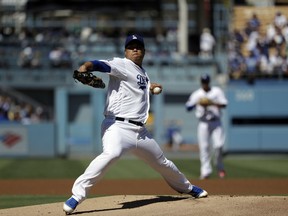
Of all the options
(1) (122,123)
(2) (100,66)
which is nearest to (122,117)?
(1) (122,123)

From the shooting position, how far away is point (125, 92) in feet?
24.6

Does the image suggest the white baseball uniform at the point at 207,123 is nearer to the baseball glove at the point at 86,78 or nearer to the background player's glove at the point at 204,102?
the background player's glove at the point at 204,102

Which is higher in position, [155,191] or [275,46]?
[275,46]

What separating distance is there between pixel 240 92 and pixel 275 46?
248 cm

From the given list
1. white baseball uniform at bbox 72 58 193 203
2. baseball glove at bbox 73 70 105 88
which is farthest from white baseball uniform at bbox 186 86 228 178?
baseball glove at bbox 73 70 105 88

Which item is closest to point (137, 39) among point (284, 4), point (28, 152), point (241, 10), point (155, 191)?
point (155, 191)

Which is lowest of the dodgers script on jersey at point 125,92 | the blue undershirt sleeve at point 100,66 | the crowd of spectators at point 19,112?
the crowd of spectators at point 19,112

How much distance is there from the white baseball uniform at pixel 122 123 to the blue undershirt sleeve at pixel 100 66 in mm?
49

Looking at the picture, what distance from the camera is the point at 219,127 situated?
13656 millimetres

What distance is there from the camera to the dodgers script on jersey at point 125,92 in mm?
7484

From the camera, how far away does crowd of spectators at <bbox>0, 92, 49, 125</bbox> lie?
23.7m

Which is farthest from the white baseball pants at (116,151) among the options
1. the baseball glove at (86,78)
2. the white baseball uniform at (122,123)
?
the baseball glove at (86,78)

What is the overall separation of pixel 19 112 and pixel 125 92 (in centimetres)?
1695

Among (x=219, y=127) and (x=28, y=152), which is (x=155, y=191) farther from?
(x=28, y=152)
